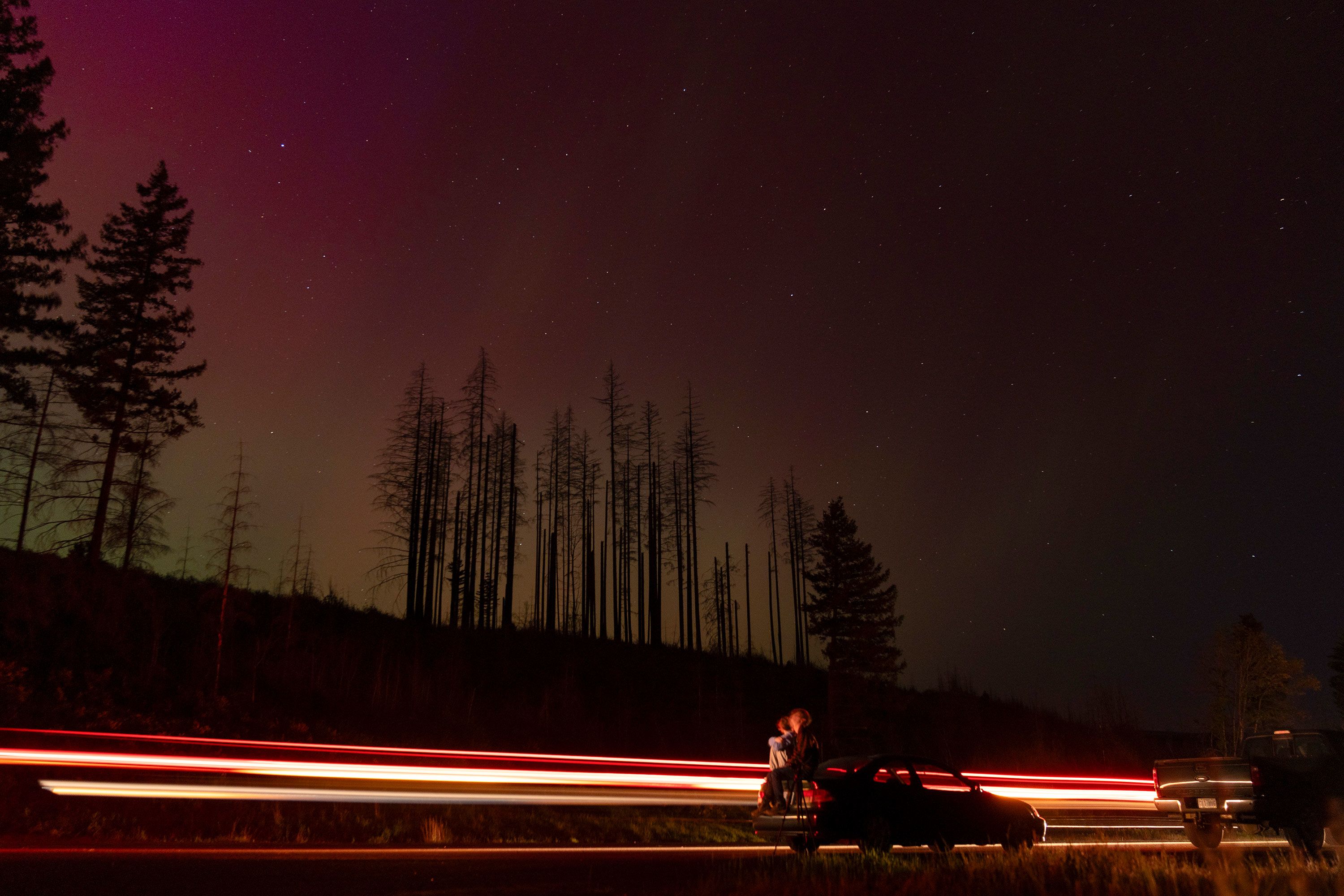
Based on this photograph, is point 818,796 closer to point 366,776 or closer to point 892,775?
point 892,775

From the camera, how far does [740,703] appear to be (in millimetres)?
42344

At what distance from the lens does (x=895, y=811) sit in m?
14.3

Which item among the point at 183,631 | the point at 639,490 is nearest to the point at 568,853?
the point at 183,631

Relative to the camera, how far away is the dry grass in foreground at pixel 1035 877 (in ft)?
28.3

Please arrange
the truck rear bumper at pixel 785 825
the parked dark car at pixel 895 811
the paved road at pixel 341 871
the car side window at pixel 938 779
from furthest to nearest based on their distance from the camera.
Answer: the car side window at pixel 938 779 → the parked dark car at pixel 895 811 → the truck rear bumper at pixel 785 825 → the paved road at pixel 341 871

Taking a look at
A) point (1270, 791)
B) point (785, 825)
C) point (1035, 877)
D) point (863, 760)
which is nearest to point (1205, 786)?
point (1270, 791)

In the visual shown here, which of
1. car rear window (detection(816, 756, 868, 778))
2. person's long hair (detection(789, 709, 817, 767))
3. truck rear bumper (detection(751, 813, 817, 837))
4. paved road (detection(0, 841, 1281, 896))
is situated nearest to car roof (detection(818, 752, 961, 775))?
car rear window (detection(816, 756, 868, 778))

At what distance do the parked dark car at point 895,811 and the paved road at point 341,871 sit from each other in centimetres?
117

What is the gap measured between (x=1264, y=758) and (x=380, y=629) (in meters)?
39.2

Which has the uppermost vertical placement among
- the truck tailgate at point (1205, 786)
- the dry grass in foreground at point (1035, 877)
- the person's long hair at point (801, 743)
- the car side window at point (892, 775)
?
the person's long hair at point (801, 743)

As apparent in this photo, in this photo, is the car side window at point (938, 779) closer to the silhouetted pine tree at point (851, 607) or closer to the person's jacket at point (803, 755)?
the person's jacket at point (803, 755)

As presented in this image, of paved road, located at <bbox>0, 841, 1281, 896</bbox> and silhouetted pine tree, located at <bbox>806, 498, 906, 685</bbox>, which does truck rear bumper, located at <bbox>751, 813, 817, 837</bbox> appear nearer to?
paved road, located at <bbox>0, 841, 1281, 896</bbox>

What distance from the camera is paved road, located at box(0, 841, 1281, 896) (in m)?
8.88

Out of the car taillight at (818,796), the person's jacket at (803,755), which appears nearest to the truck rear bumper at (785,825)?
the car taillight at (818,796)
